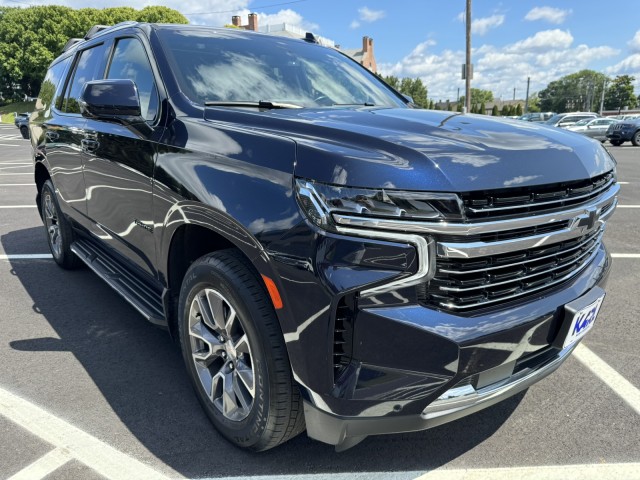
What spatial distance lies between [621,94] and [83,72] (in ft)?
424

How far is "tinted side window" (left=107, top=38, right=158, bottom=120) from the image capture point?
272 centimetres

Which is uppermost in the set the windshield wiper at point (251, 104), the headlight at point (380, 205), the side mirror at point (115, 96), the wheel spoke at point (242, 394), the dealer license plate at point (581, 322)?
the side mirror at point (115, 96)

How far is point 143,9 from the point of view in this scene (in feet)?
199

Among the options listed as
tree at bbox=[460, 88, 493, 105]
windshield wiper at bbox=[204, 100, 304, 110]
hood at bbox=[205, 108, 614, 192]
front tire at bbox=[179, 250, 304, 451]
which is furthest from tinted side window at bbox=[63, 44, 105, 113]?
tree at bbox=[460, 88, 493, 105]

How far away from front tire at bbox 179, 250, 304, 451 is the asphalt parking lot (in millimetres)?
193

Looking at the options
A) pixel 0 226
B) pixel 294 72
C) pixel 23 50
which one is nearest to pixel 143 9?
pixel 23 50

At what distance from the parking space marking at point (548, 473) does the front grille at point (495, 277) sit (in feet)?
2.68

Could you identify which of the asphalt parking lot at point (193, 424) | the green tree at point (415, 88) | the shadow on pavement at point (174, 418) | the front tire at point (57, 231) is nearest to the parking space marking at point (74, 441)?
the asphalt parking lot at point (193, 424)

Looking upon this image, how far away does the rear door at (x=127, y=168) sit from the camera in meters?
2.68

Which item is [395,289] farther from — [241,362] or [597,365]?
[597,365]

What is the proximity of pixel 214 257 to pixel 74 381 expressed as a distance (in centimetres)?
140

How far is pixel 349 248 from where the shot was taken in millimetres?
1631

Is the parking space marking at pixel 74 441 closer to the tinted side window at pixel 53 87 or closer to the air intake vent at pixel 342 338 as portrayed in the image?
the air intake vent at pixel 342 338

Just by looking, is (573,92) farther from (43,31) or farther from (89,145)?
(89,145)
